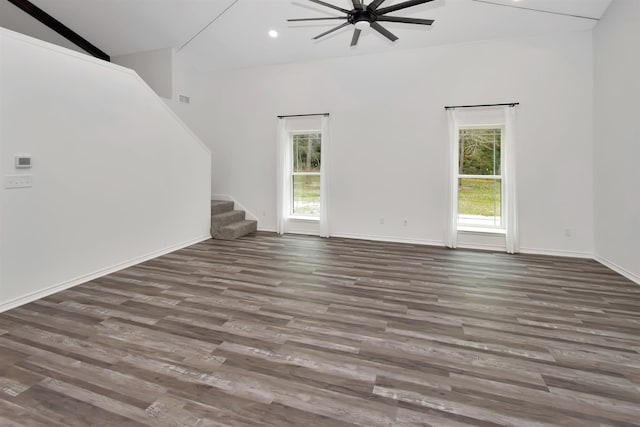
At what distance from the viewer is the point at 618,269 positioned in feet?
13.5

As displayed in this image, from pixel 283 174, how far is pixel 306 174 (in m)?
0.49

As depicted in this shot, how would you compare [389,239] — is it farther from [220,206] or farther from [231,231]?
[220,206]

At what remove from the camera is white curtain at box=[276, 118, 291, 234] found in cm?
639

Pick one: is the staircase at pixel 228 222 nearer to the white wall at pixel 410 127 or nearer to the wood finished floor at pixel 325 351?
the white wall at pixel 410 127

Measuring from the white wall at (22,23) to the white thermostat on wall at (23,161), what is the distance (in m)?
4.27

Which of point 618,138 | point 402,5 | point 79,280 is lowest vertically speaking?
point 79,280

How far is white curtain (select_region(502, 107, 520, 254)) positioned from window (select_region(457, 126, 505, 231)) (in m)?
0.24

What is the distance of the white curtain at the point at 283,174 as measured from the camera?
6387mm

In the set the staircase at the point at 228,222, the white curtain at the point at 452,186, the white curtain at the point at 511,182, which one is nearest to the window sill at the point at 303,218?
the staircase at the point at 228,222

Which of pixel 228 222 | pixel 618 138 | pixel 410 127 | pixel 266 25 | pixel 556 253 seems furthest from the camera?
pixel 228 222

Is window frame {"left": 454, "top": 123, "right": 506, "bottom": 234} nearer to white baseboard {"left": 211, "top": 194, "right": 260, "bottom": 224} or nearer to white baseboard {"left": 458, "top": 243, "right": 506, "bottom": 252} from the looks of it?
white baseboard {"left": 458, "top": 243, "right": 506, "bottom": 252}

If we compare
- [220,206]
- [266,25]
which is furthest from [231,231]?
[266,25]

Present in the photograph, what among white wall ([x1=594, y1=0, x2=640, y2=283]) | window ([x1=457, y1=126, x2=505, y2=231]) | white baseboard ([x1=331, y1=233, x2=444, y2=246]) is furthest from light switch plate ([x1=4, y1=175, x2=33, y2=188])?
white wall ([x1=594, y1=0, x2=640, y2=283])

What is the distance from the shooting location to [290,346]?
2.25 meters
